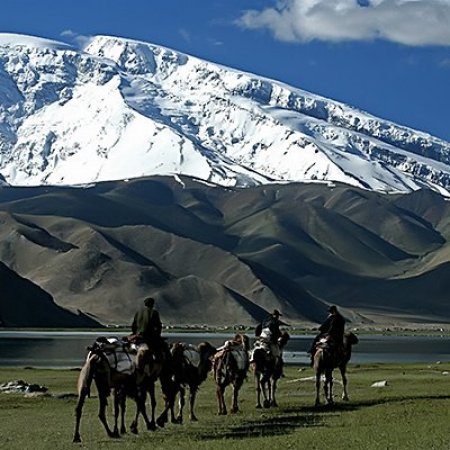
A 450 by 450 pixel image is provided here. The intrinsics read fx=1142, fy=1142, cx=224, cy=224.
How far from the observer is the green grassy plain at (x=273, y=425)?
27578mm

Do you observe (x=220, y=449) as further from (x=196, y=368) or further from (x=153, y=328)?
(x=196, y=368)

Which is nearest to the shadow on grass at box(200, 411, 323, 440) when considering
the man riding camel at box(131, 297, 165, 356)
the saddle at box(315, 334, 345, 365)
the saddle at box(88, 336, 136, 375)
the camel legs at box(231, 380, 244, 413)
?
the camel legs at box(231, 380, 244, 413)

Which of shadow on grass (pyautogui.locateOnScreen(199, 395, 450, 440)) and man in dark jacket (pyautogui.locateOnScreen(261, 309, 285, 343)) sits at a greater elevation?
man in dark jacket (pyautogui.locateOnScreen(261, 309, 285, 343))

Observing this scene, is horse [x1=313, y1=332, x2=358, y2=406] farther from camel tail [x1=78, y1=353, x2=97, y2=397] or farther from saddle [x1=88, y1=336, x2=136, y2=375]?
camel tail [x1=78, y1=353, x2=97, y2=397]

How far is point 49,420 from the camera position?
36.1 m

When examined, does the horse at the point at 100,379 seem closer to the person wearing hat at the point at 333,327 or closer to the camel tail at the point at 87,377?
the camel tail at the point at 87,377

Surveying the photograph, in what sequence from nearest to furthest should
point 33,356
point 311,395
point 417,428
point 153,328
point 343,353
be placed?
point 417,428 < point 153,328 < point 343,353 < point 311,395 < point 33,356

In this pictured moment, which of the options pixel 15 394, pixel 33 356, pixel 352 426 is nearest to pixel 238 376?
pixel 352 426

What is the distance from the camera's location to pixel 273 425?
107 feet

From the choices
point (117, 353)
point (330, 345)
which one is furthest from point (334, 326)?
point (117, 353)

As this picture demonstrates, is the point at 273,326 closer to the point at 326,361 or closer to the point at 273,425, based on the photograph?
the point at 326,361

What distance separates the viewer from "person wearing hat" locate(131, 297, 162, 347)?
3231cm

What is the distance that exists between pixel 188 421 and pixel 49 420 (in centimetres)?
450

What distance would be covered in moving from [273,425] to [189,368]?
14.9ft
